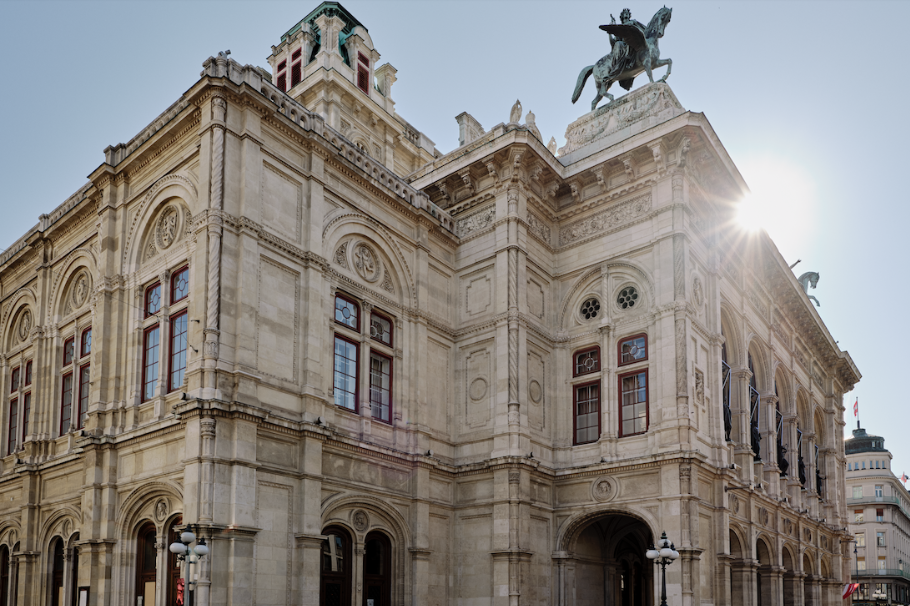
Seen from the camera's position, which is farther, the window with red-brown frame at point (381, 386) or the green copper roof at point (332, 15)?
the green copper roof at point (332, 15)

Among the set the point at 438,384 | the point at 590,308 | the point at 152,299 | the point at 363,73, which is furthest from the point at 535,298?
the point at 363,73

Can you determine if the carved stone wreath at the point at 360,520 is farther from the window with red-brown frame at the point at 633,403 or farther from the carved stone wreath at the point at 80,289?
the carved stone wreath at the point at 80,289

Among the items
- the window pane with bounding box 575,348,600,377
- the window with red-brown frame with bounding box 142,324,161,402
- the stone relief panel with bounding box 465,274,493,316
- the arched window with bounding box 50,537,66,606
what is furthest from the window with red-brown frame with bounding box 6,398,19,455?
the window pane with bounding box 575,348,600,377

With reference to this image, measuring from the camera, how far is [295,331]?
76.7 ft

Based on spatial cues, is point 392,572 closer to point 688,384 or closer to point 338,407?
point 338,407

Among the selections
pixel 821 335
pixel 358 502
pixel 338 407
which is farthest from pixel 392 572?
pixel 821 335

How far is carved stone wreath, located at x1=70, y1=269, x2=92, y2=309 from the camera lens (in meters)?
28.0

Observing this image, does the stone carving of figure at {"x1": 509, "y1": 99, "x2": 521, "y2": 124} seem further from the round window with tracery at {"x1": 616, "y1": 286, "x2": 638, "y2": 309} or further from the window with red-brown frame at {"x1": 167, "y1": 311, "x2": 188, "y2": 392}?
the window with red-brown frame at {"x1": 167, "y1": 311, "x2": 188, "y2": 392}

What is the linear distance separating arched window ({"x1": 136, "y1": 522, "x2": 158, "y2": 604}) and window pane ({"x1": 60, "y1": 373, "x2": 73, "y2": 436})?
21.0ft

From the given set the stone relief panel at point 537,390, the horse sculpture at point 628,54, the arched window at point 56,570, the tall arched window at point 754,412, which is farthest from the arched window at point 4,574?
the tall arched window at point 754,412

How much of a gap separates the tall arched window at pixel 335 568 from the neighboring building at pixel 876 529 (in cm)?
9195

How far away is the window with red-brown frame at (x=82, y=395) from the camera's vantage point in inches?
1047

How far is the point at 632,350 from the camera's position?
90.8ft

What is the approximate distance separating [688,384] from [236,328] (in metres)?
13.2
